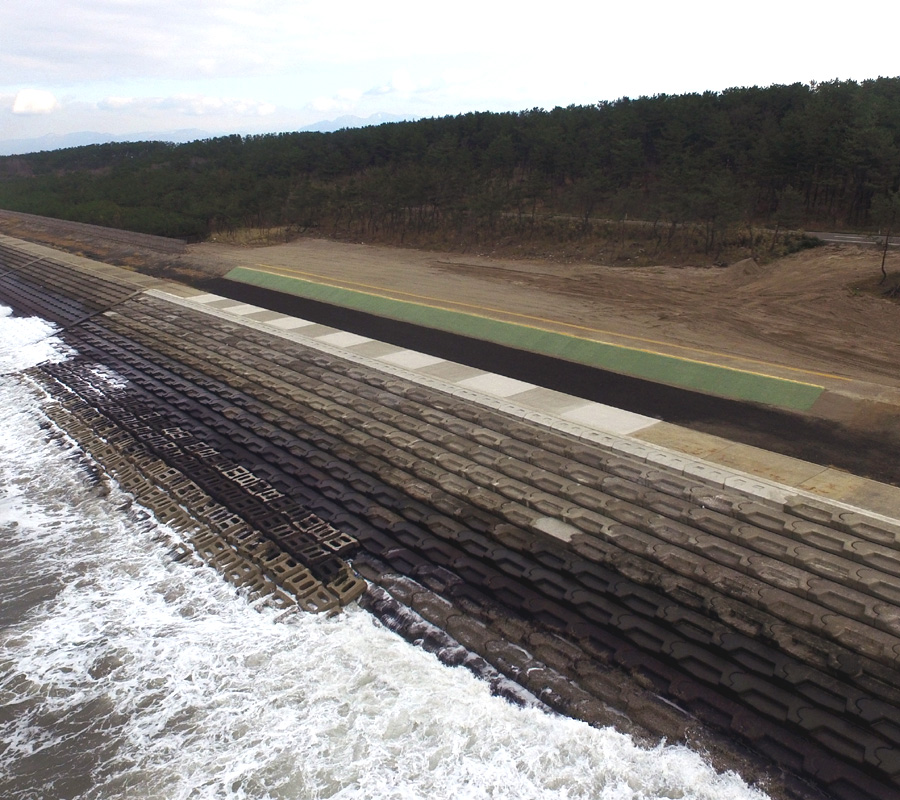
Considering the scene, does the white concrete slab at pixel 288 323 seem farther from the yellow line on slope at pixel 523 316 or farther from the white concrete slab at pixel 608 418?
the white concrete slab at pixel 608 418

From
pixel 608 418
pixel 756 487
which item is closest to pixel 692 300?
pixel 608 418

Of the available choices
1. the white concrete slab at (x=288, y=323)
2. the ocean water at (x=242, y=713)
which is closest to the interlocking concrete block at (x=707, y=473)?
the ocean water at (x=242, y=713)

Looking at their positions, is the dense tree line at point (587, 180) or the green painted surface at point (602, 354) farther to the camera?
the dense tree line at point (587, 180)

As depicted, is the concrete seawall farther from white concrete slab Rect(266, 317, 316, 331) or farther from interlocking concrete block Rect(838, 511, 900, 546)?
white concrete slab Rect(266, 317, 316, 331)

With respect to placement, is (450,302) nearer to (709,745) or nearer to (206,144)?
(709,745)

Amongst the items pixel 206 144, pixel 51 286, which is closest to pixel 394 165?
pixel 51 286

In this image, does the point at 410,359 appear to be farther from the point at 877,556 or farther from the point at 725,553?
the point at 877,556
